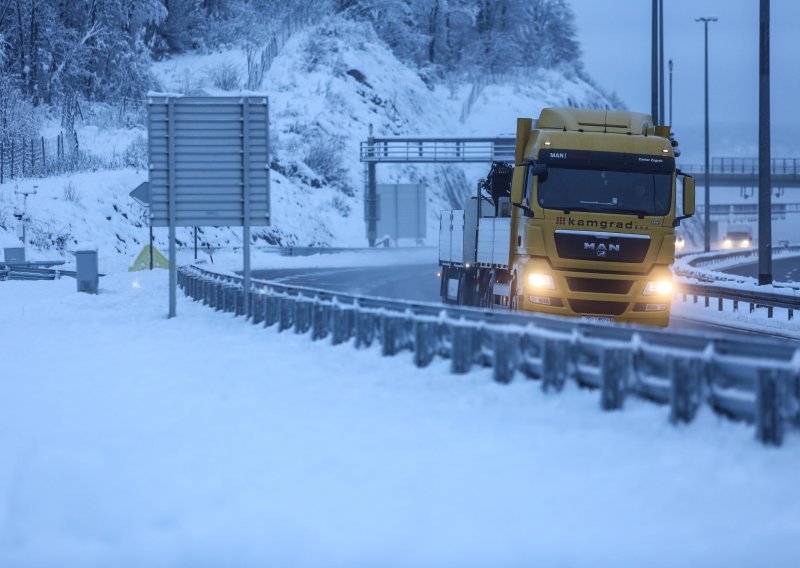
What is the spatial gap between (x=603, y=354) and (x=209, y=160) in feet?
→ 53.1

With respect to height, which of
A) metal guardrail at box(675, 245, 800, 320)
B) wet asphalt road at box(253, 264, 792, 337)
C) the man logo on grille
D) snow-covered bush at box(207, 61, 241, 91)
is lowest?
wet asphalt road at box(253, 264, 792, 337)

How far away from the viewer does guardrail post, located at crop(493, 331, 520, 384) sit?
13883mm

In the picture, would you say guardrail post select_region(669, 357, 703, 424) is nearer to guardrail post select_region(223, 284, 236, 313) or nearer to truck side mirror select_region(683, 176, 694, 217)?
truck side mirror select_region(683, 176, 694, 217)

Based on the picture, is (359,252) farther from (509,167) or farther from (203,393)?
(203,393)

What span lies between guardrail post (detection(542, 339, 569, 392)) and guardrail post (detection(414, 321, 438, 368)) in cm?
318

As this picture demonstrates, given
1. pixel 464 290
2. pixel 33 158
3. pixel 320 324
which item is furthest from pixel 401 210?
pixel 320 324

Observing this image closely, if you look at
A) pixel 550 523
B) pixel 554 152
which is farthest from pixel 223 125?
pixel 550 523

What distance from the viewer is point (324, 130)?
299ft

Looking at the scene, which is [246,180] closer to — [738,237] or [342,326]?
[342,326]

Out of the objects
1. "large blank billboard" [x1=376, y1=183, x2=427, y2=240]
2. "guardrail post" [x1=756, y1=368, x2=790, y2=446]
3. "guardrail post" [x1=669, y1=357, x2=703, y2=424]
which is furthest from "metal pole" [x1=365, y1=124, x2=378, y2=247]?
"guardrail post" [x1=756, y1=368, x2=790, y2=446]

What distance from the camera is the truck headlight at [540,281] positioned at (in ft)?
64.1

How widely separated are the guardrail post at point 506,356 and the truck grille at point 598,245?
5.69 metres

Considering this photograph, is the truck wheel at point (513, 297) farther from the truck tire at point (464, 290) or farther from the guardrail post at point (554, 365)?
the guardrail post at point (554, 365)

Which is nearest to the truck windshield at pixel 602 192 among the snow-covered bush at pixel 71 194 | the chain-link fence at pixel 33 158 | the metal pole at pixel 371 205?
the snow-covered bush at pixel 71 194
